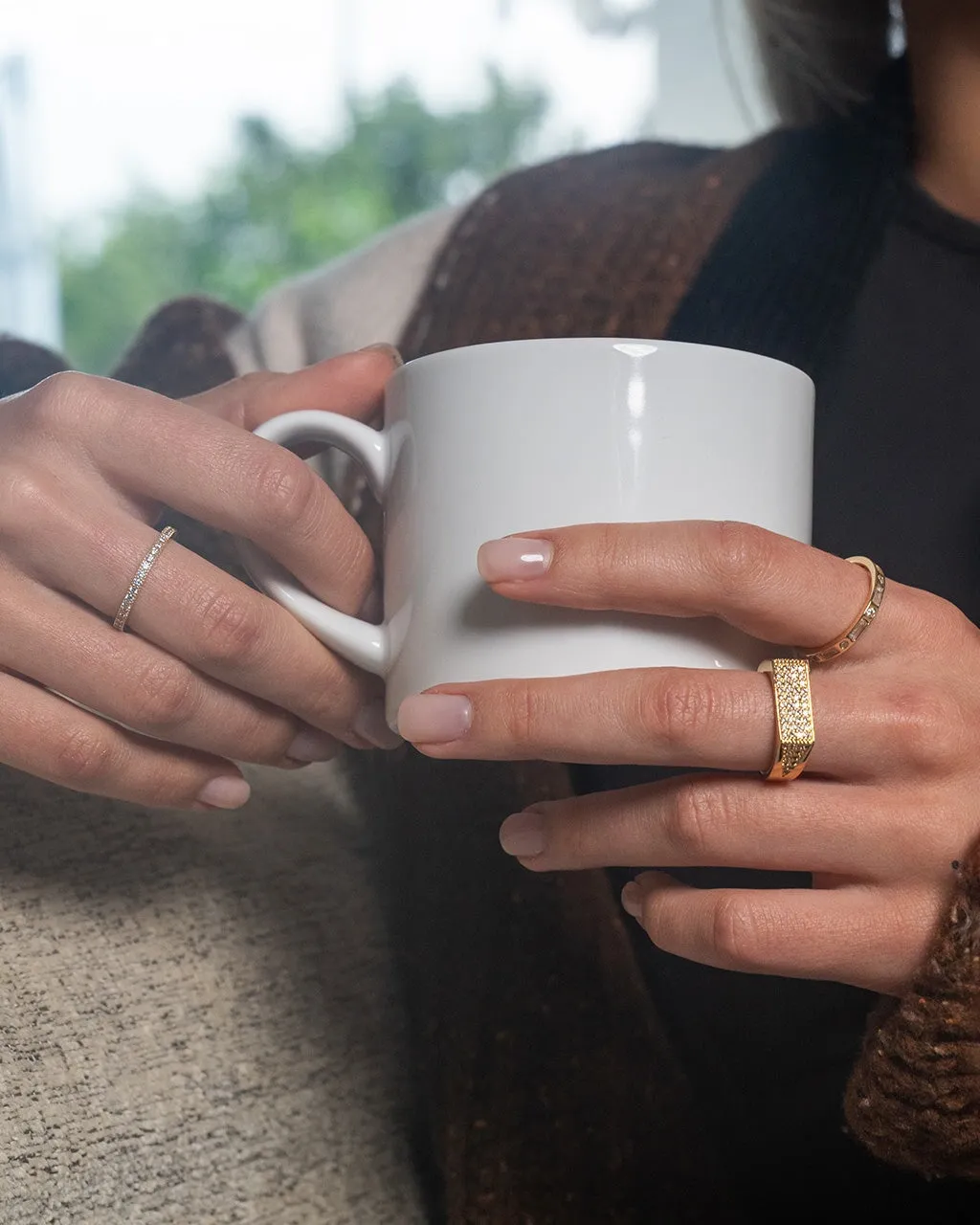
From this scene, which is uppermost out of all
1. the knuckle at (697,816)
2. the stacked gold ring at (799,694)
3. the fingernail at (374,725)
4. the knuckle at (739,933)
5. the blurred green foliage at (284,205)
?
the stacked gold ring at (799,694)

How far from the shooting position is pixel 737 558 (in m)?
0.38

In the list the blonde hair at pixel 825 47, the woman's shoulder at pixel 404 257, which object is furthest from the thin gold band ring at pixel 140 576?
the blonde hair at pixel 825 47

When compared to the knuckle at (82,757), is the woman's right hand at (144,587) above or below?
above

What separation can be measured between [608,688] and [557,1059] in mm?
321

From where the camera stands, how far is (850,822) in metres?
0.42

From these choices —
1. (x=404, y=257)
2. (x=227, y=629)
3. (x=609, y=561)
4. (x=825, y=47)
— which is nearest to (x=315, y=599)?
(x=227, y=629)

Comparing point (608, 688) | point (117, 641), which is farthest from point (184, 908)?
point (608, 688)

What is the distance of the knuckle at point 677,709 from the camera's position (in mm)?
390

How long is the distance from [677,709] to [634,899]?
0.41 ft

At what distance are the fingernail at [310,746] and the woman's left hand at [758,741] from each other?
4.8 inches

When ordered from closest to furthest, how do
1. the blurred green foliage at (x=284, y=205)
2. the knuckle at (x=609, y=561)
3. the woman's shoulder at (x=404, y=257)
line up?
the knuckle at (x=609, y=561), the woman's shoulder at (x=404, y=257), the blurred green foliage at (x=284, y=205)

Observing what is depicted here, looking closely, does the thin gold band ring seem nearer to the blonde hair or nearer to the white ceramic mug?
the white ceramic mug

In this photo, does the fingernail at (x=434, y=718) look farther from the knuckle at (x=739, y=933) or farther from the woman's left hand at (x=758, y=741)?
the knuckle at (x=739, y=933)

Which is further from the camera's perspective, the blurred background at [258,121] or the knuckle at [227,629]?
the blurred background at [258,121]
